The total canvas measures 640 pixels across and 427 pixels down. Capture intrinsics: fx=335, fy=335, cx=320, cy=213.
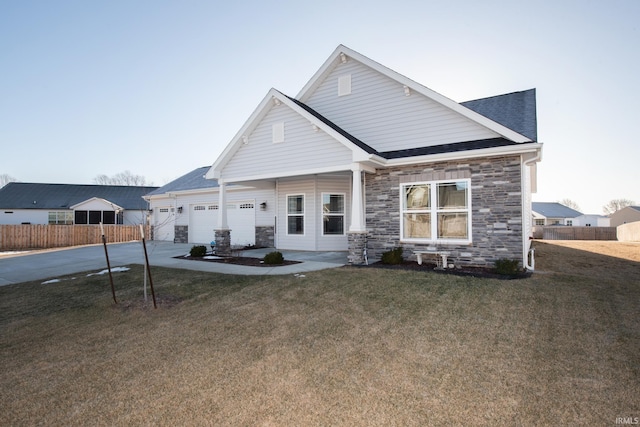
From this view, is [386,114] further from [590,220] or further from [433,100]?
[590,220]

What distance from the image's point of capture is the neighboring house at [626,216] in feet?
170

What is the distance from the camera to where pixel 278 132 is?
469 inches

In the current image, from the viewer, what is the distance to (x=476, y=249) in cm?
959

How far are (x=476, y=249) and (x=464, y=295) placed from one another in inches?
134

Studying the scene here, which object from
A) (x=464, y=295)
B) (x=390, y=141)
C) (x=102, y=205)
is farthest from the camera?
(x=102, y=205)

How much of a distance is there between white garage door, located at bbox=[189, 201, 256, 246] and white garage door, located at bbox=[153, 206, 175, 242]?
195 cm

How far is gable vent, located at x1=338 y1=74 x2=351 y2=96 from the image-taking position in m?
12.9

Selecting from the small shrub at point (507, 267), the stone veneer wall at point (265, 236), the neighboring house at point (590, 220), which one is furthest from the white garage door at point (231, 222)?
the neighboring house at point (590, 220)

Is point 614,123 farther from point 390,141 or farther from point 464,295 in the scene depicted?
point 464,295

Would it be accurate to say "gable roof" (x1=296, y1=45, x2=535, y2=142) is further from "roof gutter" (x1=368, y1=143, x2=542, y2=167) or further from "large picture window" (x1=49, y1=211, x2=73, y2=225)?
"large picture window" (x1=49, y1=211, x2=73, y2=225)

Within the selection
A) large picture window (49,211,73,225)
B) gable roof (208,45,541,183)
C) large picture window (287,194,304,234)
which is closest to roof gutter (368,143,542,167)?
gable roof (208,45,541,183)

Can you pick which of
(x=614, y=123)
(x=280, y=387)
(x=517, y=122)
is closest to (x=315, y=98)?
(x=517, y=122)

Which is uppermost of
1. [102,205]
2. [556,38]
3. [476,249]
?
[556,38]

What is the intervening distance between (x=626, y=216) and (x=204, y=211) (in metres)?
66.7
